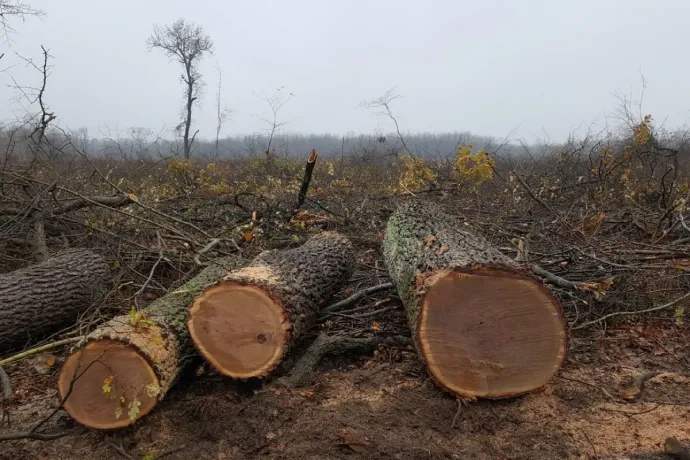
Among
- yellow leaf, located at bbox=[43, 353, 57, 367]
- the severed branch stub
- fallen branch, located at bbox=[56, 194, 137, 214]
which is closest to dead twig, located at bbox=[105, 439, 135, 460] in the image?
yellow leaf, located at bbox=[43, 353, 57, 367]

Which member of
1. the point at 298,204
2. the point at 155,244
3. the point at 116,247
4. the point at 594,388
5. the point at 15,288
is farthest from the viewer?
the point at 298,204

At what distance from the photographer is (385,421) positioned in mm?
2197

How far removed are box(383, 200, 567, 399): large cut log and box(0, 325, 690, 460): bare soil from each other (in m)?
0.15

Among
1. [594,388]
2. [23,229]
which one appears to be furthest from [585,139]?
[23,229]

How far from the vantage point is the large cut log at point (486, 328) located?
2242 mm

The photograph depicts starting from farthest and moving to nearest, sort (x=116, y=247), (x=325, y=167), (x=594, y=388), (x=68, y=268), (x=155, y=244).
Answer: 1. (x=325, y=167)
2. (x=155, y=244)
3. (x=116, y=247)
4. (x=68, y=268)
5. (x=594, y=388)

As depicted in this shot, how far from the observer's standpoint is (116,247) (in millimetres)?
4242

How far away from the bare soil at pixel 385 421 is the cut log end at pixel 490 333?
0.47 feet

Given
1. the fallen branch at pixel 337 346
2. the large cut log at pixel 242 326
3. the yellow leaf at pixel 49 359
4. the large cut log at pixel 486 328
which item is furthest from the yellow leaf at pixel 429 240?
the yellow leaf at pixel 49 359

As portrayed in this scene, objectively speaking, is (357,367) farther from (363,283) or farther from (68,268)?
(68,268)

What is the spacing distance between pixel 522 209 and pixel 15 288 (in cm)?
640

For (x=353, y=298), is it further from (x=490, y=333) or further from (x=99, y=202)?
(x=99, y=202)

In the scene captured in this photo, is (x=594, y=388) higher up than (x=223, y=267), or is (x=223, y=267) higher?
(x=223, y=267)

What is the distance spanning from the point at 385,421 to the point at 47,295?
2.68 metres
